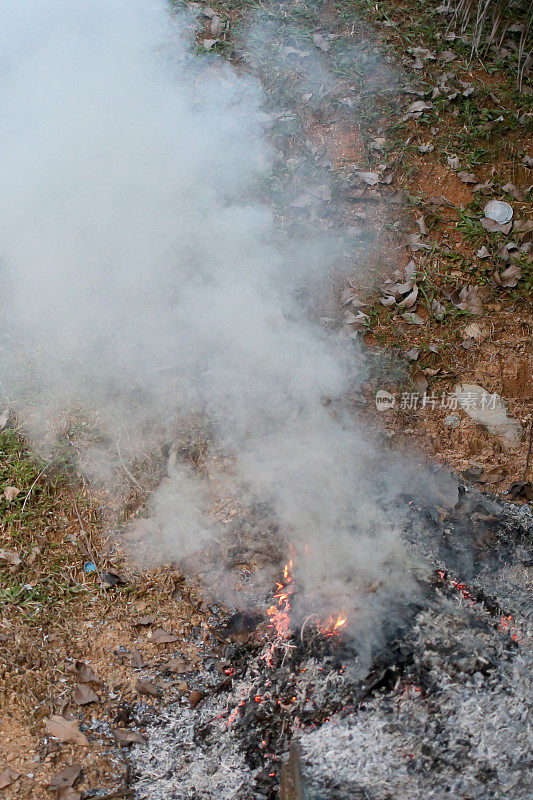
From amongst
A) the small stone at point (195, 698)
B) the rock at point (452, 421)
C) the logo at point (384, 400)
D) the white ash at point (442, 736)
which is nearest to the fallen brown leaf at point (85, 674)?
the small stone at point (195, 698)

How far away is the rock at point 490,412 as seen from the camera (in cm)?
396

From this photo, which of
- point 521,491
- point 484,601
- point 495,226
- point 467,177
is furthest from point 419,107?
point 484,601

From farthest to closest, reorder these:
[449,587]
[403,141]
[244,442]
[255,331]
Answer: [403,141] < [255,331] < [244,442] < [449,587]

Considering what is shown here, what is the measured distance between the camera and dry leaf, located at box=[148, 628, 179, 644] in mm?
3109

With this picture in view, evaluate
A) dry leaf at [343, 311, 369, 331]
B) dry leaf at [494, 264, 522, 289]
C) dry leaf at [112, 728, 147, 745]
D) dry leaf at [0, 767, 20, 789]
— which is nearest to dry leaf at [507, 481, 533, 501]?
dry leaf at [343, 311, 369, 331]

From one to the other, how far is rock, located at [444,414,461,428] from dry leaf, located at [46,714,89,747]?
2625mm

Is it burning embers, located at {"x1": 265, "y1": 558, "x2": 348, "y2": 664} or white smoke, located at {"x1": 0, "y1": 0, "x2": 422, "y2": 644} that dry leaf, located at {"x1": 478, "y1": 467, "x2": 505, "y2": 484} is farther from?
burning embers, located at {"x1": 265, "y1": 558, "x2": 348, "y2": 664}

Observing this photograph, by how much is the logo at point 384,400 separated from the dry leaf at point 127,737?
87.9 inches

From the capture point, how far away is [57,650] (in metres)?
3.02

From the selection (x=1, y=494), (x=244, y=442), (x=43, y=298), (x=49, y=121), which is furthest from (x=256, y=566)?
(x=49, y=121)

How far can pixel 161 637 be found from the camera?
3121 millimetres

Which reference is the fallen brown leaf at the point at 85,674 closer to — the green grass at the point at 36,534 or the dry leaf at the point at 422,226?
the green grass at the point at 36,534

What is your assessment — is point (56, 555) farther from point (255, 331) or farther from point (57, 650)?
point (255, 331)

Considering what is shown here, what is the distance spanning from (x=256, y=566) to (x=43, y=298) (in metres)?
2.29
